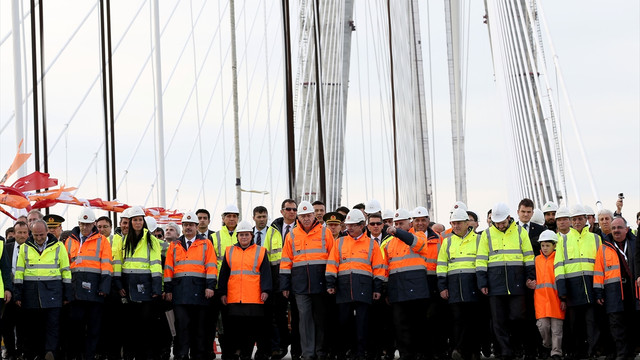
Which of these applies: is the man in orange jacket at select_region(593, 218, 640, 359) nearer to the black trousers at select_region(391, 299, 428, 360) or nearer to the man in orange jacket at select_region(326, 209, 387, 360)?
the black trousers at select_region(391, 299, 428, 360)

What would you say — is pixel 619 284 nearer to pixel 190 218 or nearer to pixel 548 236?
pixel 548 236

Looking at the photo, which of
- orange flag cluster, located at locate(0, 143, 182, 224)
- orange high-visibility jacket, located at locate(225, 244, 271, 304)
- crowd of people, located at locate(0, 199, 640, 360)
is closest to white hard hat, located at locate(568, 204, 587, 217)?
crowd of people, located at locate(0, 199, 640, 360)

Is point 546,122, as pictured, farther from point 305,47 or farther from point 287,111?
point 305,47

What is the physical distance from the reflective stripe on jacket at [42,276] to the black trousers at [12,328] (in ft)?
0.91

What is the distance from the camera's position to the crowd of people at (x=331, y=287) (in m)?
10.6

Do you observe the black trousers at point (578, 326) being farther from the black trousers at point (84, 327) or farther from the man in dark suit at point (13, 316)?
the man in dark suit at point (13, 316)

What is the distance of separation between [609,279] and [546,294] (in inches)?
25.8

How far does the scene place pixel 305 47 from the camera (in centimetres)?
2989

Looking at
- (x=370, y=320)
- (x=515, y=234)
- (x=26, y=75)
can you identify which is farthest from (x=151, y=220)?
(x=26, y=75)

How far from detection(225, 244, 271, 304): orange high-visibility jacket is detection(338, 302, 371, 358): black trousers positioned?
87 centimetres

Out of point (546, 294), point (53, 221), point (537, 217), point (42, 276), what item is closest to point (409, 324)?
point (546, 294)

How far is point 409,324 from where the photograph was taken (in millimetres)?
10898

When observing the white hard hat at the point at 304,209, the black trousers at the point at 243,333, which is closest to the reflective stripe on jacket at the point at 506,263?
the white hard hat at the point at 304,209

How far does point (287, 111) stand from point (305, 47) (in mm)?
11150
